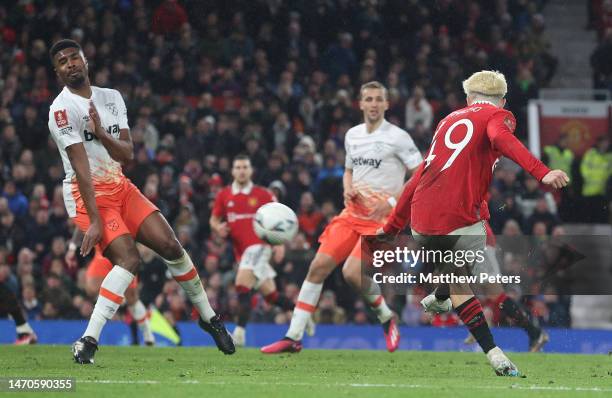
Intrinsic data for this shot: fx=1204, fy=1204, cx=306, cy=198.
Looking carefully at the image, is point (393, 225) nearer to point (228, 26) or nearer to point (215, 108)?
point (215, 108)

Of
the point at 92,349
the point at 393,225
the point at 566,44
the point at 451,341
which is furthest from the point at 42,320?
the point at 566,44

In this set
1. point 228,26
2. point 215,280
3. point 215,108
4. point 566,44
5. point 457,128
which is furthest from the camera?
point 566,44

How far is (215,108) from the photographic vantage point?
21891 mm

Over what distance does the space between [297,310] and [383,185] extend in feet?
5.12

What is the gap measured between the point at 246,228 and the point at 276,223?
107 inches

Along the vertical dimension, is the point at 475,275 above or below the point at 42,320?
above

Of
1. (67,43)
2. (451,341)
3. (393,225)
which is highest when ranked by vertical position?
(67,43)

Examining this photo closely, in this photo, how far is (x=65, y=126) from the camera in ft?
31.7

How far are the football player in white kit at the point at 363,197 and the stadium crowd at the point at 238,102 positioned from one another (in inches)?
175

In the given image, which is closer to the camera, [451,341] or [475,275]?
[475,275]

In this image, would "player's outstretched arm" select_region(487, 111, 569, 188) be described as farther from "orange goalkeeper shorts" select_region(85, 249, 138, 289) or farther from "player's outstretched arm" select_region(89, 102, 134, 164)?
"orange goalkeeper shorts" select_region(85, 249, 138, 289)

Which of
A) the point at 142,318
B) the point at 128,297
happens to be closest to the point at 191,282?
the point at 128,297

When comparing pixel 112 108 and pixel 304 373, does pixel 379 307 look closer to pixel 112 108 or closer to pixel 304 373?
pixel 304 373

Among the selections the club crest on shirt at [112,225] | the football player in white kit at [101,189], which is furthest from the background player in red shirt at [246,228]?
the club crest on shirt at [112,225]
